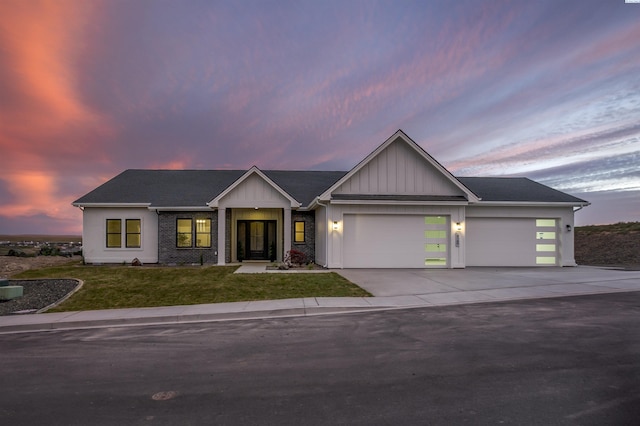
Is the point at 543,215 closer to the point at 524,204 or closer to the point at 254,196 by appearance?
the point at 524,204

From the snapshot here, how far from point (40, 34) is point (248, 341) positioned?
52.0 feet

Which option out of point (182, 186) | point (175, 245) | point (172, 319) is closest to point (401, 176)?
point (175, 245)

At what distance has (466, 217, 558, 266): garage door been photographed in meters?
19.8

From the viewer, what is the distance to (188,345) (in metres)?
6.75

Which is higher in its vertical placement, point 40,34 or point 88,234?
point 40,34

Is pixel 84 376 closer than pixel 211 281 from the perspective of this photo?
Yes

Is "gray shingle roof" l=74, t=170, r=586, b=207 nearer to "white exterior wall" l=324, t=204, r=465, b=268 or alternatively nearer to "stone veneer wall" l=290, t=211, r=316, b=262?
"stone veneer wall" l=290, t=211, r=316, b=262

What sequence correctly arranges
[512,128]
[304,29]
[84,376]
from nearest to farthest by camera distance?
[84,376] < [304,29] < [512,128]

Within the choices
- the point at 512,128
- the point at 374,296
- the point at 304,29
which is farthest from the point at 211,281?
the point at 512,128

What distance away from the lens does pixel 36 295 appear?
11609 mm

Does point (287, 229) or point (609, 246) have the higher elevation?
point (287, 229)

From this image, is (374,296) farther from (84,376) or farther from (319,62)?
(319,62)

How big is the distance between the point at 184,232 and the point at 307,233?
7.03m

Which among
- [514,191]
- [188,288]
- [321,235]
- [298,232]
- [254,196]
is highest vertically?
[514,191]
